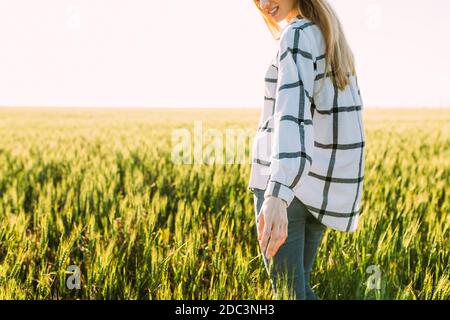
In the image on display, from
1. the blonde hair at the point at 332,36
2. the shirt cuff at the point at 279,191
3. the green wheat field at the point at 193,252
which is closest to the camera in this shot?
the shirt cuff at the point at 279,191

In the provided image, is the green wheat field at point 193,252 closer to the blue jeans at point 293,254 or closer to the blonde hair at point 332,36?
the blue jeans at point 293,254

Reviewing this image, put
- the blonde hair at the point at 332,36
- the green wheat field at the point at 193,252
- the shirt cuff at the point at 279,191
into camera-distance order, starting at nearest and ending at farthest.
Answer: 1. the shirt cuff at the point at 279,191
2. the blonde hair at the point at 332,36
3. the green wheat field at the point at 193,252

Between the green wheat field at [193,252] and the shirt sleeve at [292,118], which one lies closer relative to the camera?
the shirt sleeve at [292,118]

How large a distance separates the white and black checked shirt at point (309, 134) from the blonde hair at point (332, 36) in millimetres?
16

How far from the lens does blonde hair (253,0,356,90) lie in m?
1.09

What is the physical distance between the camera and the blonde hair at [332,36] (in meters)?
1.09

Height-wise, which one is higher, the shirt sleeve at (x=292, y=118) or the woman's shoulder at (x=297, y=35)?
the woman's shoulder at (x=297, y=35)

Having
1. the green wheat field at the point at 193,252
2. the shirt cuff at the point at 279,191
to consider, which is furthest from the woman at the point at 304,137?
the green wheat field at the point at 193,252

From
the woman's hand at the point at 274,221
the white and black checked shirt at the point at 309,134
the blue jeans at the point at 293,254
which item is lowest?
the blue jeans at the point at 293,254
